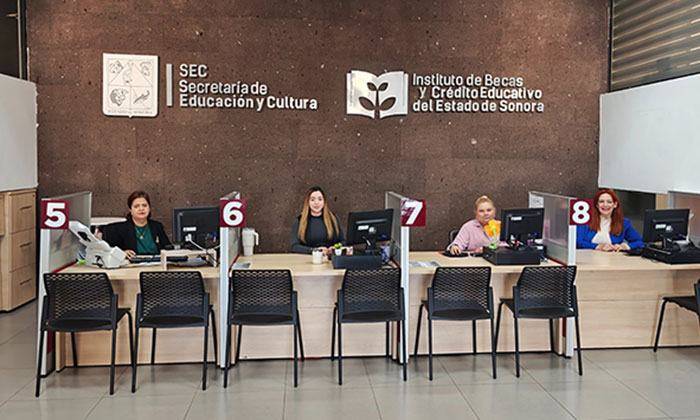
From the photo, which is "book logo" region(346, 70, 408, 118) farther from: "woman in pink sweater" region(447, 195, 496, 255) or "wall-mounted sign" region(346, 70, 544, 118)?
"woman in pink sweater" region(447, 195, 496, 255)

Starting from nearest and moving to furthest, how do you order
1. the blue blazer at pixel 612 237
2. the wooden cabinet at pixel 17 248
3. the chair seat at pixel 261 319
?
the chair seat at pixel 261 319
the blue blazer at pixel 612 237
the wooden cabinet at pixel 17 248

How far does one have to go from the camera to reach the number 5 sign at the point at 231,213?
4.45m

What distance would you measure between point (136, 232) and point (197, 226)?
0.93 meters

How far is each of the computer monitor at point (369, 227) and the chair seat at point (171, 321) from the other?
129 cm

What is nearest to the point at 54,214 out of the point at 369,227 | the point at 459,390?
the point at 369,227

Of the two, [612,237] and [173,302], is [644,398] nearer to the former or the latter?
[612,237]

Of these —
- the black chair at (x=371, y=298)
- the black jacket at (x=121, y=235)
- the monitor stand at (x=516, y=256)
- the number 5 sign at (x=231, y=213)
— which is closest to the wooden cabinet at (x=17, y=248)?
the black jacket at (x=121, y=235)

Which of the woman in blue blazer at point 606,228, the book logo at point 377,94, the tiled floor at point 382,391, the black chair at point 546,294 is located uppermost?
the book logo at point 377,94

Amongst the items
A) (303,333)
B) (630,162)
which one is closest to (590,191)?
(630,162)

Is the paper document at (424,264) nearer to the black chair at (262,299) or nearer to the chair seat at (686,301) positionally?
the black chair at (262,299)

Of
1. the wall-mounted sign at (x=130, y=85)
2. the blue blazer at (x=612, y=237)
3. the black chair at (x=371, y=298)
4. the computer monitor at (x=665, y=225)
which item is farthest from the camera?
Result: the wall-mounted sign at (x=130, y=85)

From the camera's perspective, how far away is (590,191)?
7391mm

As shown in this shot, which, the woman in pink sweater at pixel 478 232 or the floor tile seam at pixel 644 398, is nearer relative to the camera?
the floor tile seam at pixel 644 398

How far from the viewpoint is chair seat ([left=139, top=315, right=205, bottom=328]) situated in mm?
4211
